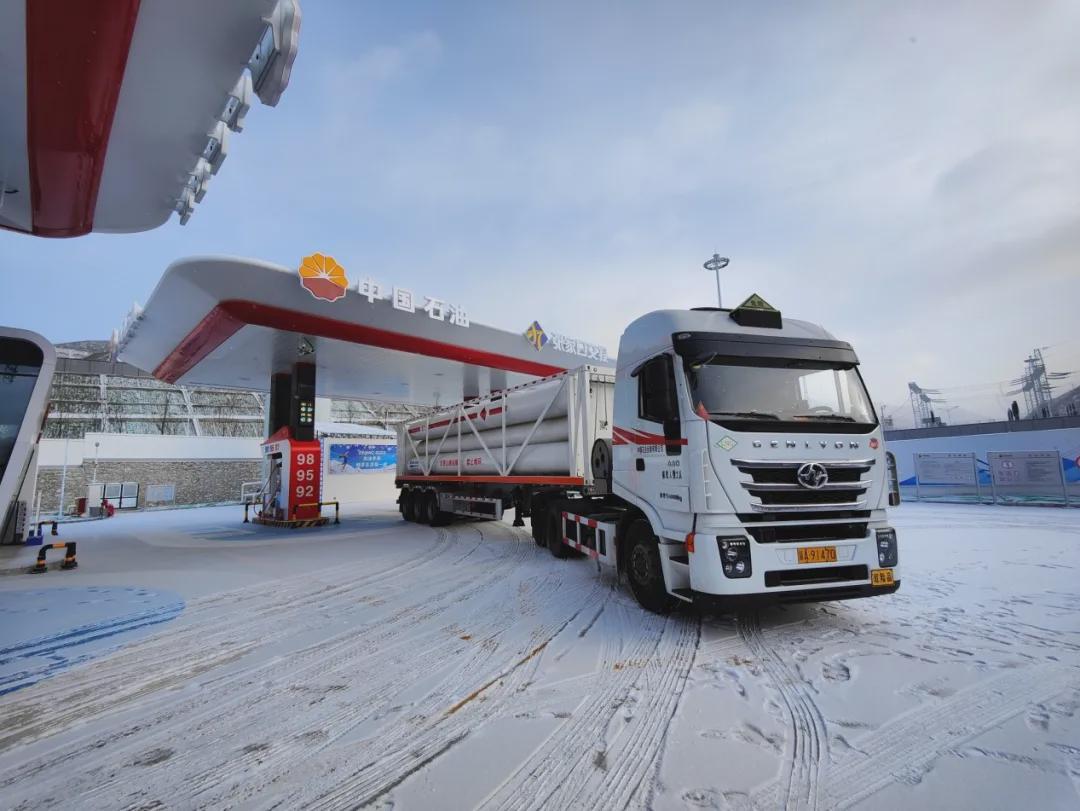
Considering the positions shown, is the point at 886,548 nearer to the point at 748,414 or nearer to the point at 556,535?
the point at 748,414

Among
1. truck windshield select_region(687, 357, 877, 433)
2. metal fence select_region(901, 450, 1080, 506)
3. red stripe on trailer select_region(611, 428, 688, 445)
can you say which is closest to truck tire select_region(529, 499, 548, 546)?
red stripe on trailer select_region(611, 428, 688, 445)

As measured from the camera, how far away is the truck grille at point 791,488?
157 inches

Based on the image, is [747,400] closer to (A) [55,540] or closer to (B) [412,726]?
(B) [412,726]

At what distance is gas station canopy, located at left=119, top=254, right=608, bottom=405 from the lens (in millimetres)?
10008

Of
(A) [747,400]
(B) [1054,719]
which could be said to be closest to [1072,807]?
(B) [1054,719]

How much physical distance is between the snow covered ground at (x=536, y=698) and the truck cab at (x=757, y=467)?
0.54m

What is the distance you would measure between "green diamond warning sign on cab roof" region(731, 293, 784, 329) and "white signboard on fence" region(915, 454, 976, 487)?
14107 mm

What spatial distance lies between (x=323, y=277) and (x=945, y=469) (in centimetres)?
1821

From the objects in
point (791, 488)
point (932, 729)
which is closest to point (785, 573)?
point (791, 488)

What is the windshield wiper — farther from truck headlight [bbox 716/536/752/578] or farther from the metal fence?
the metal fence

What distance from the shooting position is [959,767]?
229cm

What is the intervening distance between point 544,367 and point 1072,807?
48.4 feet

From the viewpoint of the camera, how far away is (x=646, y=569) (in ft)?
16.0

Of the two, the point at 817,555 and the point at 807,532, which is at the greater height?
the point at 807,532
